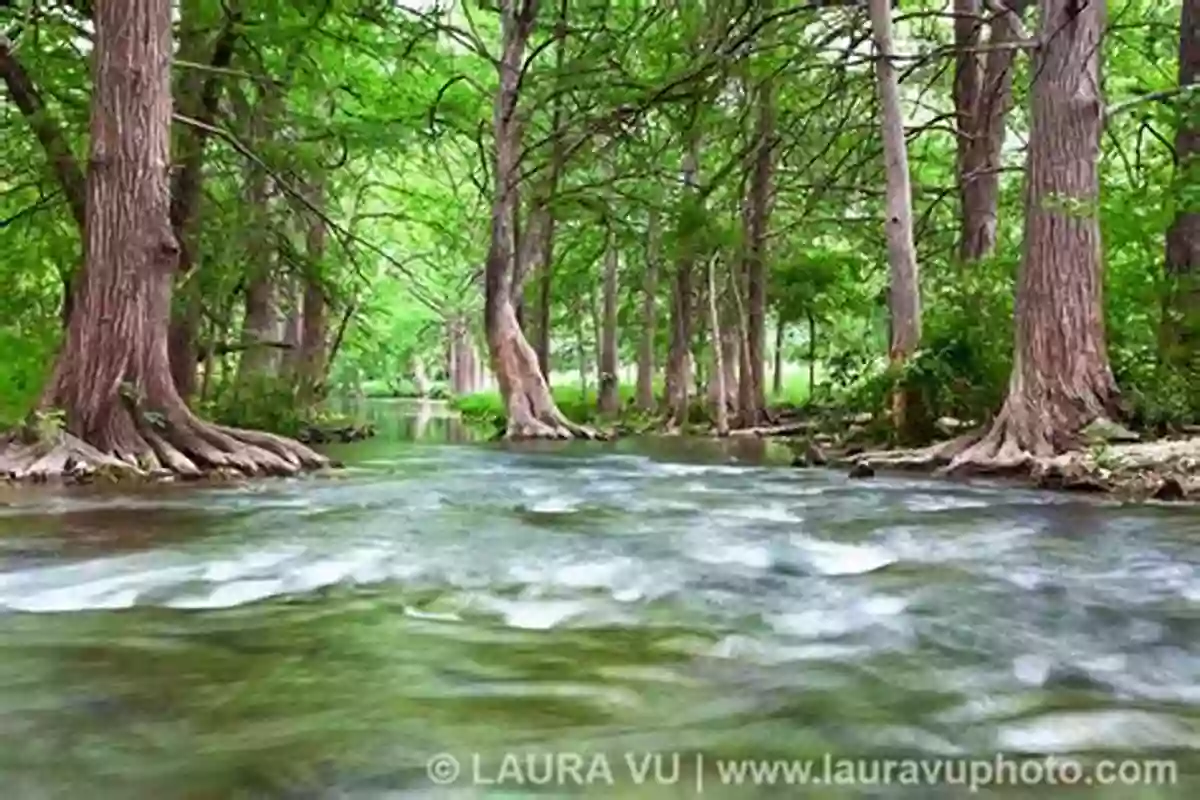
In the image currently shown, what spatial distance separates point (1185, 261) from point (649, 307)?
1304 centimetres

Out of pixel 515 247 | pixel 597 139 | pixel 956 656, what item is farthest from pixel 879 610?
pixel 597 139

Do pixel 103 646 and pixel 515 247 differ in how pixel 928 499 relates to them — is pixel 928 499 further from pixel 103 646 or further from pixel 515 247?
pixel 515 247

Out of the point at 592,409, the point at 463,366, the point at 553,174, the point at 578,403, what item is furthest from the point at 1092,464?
the point at 463,366

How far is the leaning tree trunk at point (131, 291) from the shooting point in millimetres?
9297

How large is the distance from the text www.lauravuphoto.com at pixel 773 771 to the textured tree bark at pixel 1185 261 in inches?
370

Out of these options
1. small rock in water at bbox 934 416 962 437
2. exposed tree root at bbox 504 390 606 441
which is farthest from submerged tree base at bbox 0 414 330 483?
exposed tree root at bbox 504 390 606 441

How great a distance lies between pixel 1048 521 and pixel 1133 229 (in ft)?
19.6

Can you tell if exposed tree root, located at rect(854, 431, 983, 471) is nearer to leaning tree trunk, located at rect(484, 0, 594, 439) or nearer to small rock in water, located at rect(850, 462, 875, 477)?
small rock in water, located at rect(850, 462, 875, 477)

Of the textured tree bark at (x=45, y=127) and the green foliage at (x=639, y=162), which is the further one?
the green foliage at (x=639, y=162)

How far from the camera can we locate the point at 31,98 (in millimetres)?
11820

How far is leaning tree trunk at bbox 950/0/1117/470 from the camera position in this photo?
31.8 feet

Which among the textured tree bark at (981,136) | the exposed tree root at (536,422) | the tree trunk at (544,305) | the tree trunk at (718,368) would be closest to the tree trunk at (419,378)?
the tree trunk at (544,305)

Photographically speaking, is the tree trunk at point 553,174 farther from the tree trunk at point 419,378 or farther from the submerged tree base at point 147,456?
the tree trunk at point 419,378

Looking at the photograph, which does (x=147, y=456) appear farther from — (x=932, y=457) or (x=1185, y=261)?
(x=1185, y=261)
